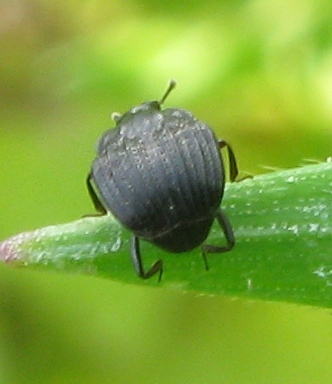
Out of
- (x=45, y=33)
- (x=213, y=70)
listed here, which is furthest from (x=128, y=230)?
(x=45, y=33)

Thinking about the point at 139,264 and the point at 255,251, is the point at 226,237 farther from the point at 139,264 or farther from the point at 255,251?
the point at 139,264

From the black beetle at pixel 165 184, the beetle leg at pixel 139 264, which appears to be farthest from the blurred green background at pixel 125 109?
the beetle leg at pixel 139 264

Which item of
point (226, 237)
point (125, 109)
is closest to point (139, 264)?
point (226, 237)

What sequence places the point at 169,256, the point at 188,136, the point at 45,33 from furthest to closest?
the point at 45,33, the point at 188,136, the point at 169,256

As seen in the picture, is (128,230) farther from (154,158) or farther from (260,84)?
(260,84)

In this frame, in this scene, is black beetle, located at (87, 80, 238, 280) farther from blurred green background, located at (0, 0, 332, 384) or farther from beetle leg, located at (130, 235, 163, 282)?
blurred green background, located at (0, 0, 332, 384)

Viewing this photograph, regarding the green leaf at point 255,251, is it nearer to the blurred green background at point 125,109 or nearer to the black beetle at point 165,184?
the black beetle at point 165,184

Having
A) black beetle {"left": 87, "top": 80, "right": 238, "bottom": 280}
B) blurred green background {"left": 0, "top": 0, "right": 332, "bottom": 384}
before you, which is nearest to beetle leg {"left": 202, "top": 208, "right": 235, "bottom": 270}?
black beetle {"left": 87, "top": 80, "right": 238, "bottom": 280}
